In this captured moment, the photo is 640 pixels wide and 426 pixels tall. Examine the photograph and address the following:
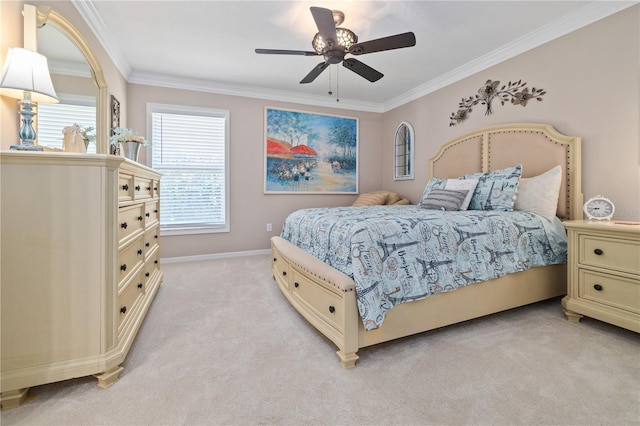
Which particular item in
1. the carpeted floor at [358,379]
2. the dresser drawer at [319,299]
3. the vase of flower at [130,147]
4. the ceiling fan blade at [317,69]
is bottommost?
the carpeted floor at [358,379]

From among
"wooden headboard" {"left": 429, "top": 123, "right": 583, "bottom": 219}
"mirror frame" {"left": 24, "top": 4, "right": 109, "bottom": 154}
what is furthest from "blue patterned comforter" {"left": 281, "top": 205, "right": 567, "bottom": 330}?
"mirror frame" {"left": 24, "top": 4, "right": 109, "bottom": 154}

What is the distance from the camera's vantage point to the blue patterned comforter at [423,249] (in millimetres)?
1625

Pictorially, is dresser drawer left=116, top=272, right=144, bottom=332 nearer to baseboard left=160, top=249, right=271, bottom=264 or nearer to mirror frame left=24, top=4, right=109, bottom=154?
mirror frame left=24, top=4, right=109, bottom=154

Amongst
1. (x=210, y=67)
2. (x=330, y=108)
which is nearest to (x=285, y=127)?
(x=330, y=108)

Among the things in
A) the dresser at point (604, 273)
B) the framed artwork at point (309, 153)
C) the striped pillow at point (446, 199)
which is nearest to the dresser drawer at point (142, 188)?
the framed artwork at point (309, 153)

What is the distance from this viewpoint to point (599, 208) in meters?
2.29

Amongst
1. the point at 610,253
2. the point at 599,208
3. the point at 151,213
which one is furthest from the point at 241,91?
the point at 610,253

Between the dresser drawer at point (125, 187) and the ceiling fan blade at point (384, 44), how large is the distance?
1.80 meters

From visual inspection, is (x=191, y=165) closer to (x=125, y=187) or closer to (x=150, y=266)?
(x=150, y=266)

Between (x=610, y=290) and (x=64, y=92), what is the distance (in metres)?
3.99

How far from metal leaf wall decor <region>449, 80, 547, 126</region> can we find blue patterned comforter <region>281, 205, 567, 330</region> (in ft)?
4.50

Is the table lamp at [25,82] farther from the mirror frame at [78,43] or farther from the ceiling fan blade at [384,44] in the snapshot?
the ceiling fan blade at [384,44]

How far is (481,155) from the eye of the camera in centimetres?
337

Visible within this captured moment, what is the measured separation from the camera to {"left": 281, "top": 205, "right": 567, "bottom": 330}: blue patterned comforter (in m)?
1.62
